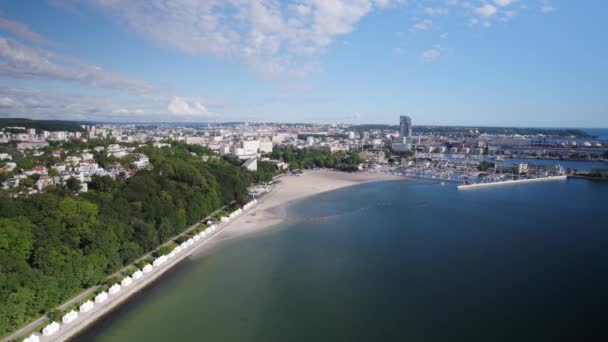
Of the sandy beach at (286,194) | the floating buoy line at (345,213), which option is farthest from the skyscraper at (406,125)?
the floating buoy line at (345,213)

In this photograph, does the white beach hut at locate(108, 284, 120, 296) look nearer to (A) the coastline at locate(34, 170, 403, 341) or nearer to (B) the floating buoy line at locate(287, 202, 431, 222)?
(A) the coastline at locate(34, 170, 403, 341)

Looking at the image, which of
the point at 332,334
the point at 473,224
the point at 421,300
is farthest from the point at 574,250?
the point at 332,334

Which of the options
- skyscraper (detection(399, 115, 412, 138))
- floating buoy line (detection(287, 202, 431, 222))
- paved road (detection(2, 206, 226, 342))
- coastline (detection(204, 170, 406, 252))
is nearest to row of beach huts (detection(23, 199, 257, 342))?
paved road (detection(2, 206, 226, 342))

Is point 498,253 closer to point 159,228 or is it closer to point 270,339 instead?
point 270,339

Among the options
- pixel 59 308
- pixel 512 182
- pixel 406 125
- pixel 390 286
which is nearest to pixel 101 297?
pixel 59 308

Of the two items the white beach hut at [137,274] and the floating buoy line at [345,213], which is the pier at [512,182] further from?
the white beach hut at [137,274]

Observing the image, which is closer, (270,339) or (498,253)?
(270,339)

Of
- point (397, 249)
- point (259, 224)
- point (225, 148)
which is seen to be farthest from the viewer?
point (225, 148)
